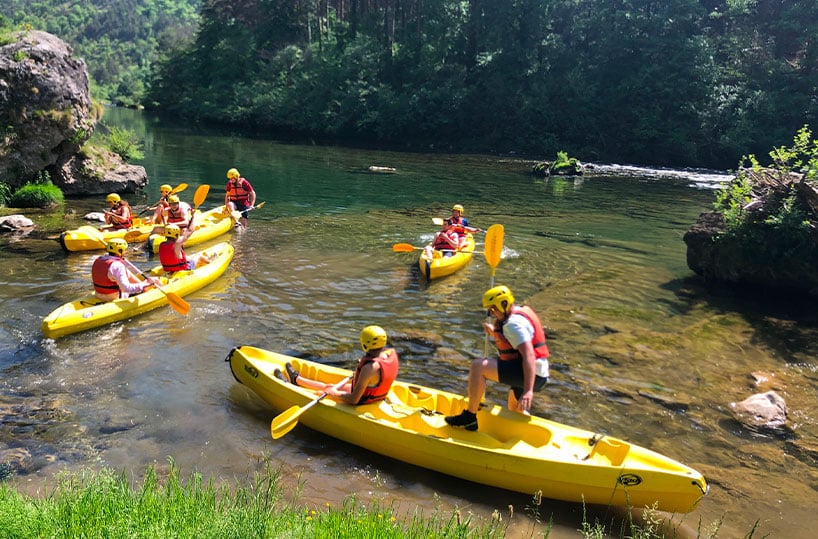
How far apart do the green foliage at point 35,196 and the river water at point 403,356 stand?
0.49 metres

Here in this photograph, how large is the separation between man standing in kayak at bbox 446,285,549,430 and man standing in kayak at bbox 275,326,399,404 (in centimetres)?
73

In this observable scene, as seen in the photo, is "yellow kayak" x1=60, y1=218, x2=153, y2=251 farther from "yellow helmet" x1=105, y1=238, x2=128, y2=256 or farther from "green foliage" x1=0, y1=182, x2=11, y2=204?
"green foliage" x1=0, y1=182, x2=11, y2=204

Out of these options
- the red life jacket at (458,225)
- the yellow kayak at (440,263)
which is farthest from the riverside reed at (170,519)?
the red life jacket at (458,225)

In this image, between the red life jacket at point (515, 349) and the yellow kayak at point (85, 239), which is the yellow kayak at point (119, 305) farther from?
the red life jacket at point (515, 349)

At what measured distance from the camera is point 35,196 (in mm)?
14352

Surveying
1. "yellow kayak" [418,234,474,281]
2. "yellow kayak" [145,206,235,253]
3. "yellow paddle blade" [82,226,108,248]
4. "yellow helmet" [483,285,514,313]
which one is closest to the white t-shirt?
"yellow helmet" [483,285,514,313]

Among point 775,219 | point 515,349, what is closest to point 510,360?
point 515,349

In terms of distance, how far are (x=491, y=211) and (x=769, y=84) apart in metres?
23.1

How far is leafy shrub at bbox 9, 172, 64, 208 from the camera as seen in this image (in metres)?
14.3

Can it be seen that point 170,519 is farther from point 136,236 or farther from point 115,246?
point 136,236

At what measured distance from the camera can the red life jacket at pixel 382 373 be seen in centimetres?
570

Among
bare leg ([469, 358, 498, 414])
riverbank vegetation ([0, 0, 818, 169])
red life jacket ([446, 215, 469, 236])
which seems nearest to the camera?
bare leg ([469, 358, 498, 414])

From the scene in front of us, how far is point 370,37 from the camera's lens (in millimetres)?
44750

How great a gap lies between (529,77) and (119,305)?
35116mm
